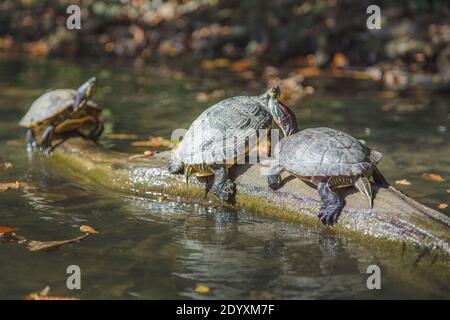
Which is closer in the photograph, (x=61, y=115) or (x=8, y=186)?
(x=8, y=186)

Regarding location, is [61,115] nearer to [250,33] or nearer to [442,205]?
[442,205]

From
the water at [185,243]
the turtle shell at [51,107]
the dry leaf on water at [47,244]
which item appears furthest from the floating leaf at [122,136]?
the dry leaf on water at [47,244]

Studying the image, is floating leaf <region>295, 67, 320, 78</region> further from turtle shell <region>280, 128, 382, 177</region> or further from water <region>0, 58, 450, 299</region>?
turtle shell <region>280, 128, 382, 177</region>

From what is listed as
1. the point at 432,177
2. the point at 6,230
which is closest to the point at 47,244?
the point at 6,230

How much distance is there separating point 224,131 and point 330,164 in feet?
3.50

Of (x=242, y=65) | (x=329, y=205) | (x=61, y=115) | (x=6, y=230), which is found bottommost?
(x=6, y=230)

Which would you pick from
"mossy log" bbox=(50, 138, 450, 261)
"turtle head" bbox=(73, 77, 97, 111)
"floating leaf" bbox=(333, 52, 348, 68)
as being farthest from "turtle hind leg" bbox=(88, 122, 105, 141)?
"floating leaf" bbox=(333, 52, 348, 68)

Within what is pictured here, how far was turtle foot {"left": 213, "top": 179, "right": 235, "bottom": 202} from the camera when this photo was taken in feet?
18.8

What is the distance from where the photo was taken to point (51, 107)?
7785 millimetres

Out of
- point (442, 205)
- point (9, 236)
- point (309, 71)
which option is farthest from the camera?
point (309, 71)

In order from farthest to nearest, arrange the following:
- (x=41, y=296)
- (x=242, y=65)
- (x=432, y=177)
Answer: (x=242, y=65) → (x=432, y=177) → (x=41, y=296)
